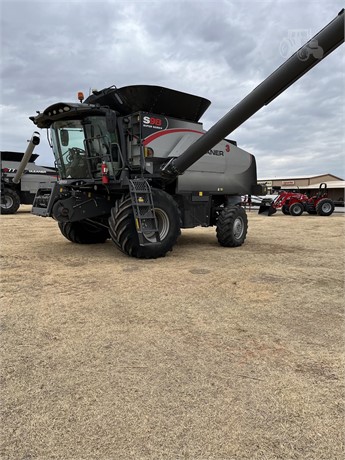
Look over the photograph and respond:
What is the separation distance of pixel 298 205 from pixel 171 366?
19090 mm

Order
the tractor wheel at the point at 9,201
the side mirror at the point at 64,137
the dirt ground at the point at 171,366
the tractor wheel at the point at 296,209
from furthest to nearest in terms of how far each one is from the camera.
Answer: the tractor wheel at the point at 296,209 < the tractor wheel at the point at 9,201 < the side mirror at the point at 64,137 < the dirt ground at the point at 171,366

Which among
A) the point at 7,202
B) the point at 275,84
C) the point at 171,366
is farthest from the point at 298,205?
the point at 171,366

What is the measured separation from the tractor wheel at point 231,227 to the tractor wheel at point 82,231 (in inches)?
108

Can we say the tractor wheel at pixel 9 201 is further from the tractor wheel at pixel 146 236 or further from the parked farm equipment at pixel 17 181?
the tractor wheel at pixel 146 236

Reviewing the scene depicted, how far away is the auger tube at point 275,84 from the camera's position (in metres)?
4.82

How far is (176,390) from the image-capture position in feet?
7.23

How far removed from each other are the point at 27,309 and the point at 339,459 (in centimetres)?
299

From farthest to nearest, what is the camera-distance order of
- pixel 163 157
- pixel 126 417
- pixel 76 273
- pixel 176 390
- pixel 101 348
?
pixel 163 157 → pixel 76 273 → pixel 101 348 → pixel 176 390 → pixel 126 417

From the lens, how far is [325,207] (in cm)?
2020

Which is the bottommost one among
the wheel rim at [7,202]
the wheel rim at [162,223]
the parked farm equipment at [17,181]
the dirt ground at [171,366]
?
the dirt ground at [171,366]

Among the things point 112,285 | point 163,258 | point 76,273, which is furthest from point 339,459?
point 163,258

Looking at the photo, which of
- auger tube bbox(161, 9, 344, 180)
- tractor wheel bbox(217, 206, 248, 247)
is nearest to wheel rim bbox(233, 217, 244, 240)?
tractor wheel bbox(217, 206, 248, 247)

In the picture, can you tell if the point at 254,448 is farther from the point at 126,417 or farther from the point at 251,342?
the point at 251,342

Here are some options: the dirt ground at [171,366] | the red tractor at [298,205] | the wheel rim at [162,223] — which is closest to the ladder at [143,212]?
the wheel rim at [162,223]
